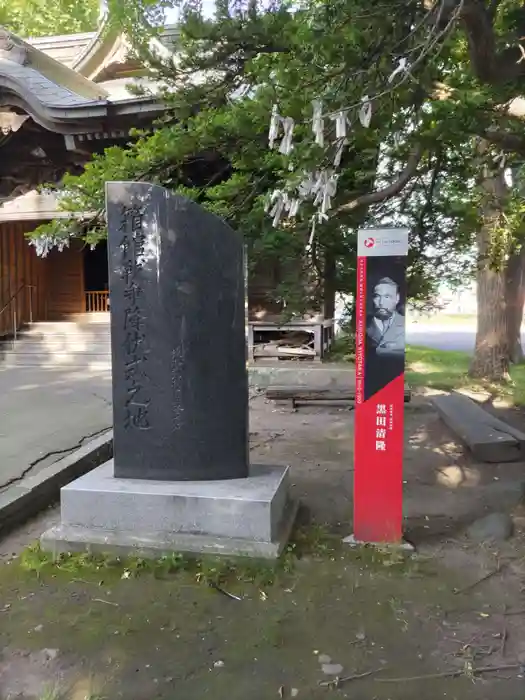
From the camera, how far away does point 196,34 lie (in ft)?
15.3

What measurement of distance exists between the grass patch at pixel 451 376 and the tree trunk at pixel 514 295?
82cm

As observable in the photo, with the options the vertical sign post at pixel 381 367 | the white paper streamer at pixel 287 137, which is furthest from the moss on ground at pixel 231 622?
the white paper streamer at pixel 287 137

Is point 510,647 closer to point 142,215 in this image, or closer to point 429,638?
point 429,638

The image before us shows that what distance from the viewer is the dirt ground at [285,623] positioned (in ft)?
8.68

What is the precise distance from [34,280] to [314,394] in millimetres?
9255

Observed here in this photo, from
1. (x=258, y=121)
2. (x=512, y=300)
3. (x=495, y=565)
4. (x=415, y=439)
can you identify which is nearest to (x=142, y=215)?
(x=258, y=121)

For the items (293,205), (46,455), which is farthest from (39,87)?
(293,205)

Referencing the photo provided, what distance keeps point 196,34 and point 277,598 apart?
4.18m

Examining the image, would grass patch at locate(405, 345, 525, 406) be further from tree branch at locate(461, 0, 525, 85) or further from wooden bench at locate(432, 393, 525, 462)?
tree branch at locate(461, 0, 525, 85)

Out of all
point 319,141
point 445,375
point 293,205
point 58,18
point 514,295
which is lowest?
point 445,375

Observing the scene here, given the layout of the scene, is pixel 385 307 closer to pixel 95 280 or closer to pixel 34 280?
pixel 34 280

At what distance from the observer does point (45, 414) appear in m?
8.04

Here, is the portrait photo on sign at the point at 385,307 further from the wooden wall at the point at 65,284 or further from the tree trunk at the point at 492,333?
the wooden wall at the point at 65,284

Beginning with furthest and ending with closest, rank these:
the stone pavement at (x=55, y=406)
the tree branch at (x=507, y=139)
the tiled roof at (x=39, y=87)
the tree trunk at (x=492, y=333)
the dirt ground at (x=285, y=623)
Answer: the tree trunk at (x=492, y=333), the tiled roof at (x=39, y=87), the stone pavement at (x=55, y=406), the tree branch at (x=507, y=139), the dirt ground at (x=285, y=623)
